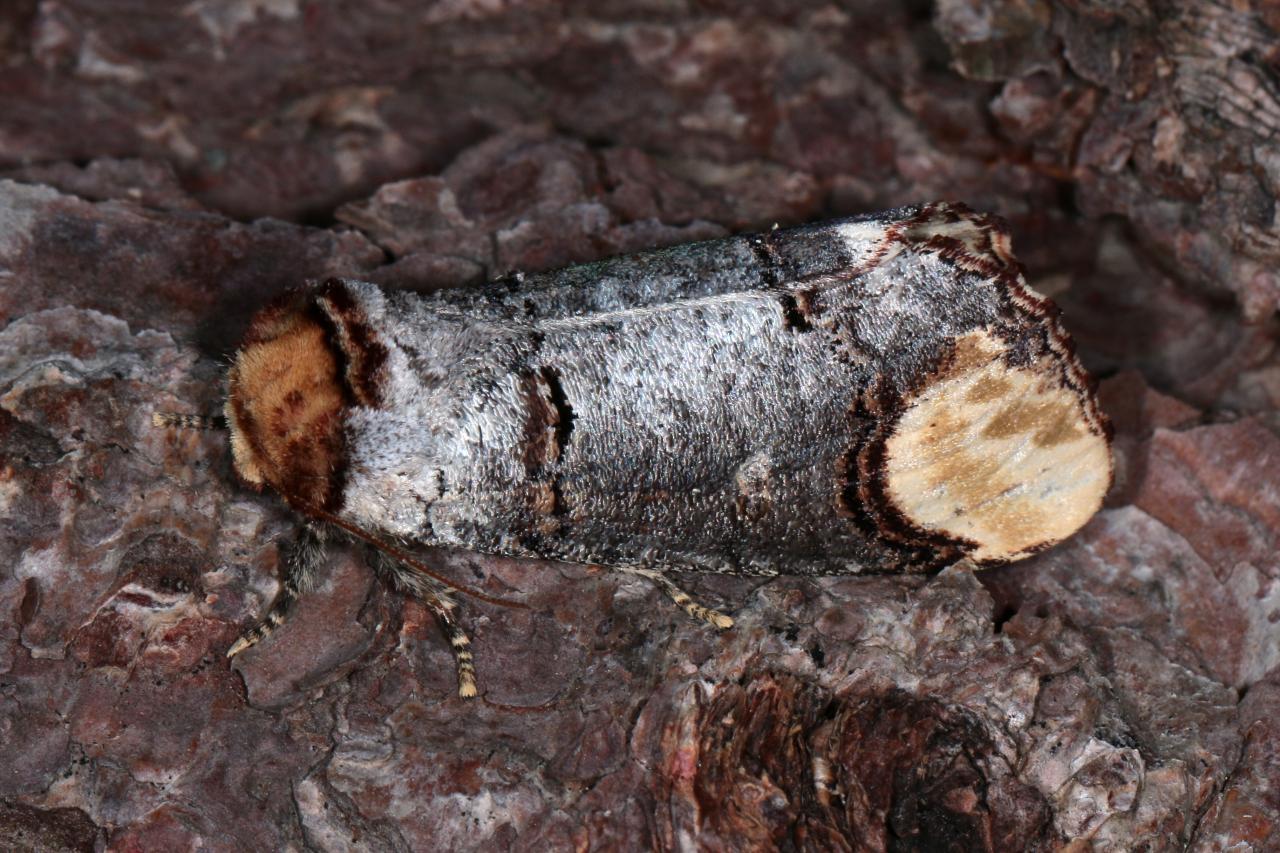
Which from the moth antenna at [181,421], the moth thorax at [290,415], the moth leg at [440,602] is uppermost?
the moth thorax at [290,415]

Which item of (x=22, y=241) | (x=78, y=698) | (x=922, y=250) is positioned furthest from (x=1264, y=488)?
(x=22, y=241)

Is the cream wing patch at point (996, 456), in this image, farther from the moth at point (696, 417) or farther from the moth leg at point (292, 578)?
the moth leg at point (292, 578)

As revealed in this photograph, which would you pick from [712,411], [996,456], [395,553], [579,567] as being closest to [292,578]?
[395,553]

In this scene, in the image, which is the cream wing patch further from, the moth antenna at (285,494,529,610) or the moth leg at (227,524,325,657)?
the moth leg at (227,524,325,657)

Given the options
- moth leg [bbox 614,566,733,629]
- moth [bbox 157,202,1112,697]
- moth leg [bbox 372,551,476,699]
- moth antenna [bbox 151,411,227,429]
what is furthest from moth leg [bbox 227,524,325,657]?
moth leg [bbox 614,566,733,629]

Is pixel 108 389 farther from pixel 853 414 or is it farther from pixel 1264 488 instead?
pixel 1264 488

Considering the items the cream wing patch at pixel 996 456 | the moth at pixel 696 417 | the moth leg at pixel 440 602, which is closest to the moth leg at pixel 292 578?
the moth at pixel 696 417

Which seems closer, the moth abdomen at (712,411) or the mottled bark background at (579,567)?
the mottled bark background at (579,567)

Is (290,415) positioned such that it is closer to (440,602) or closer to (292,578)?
(292,578)
